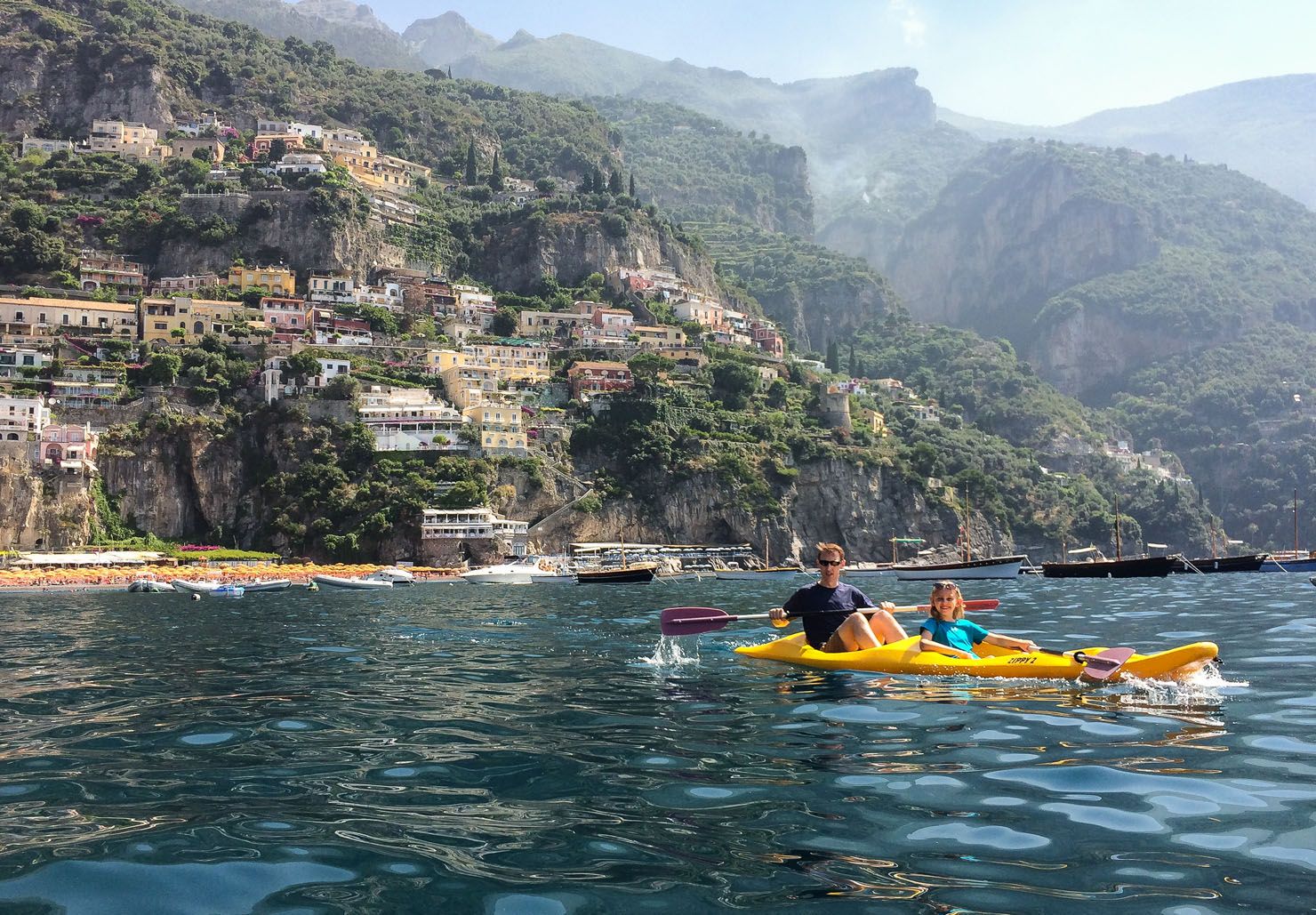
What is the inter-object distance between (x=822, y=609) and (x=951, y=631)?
5.72 ft

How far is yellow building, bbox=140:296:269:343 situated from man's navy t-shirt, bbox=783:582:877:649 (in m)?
85.9

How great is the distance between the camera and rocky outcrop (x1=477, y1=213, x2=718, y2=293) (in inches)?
4938

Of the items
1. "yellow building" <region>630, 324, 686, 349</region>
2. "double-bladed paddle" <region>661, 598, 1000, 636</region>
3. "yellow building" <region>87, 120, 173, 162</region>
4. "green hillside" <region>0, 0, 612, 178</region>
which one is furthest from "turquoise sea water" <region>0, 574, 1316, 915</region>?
"green hillside" <region>0, 0, 612, 178</region>

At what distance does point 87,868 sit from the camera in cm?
552

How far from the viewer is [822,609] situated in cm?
1357

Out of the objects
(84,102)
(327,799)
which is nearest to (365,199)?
(84,102)

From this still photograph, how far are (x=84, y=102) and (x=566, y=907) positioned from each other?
151095 millimetres

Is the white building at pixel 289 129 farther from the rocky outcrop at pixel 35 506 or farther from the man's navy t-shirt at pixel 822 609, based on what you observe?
the man's navy t-shirt at pixel 822 609

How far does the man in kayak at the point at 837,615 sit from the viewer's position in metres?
13.0

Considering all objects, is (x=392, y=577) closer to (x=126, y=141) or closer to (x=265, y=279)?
(x=265, y=279)

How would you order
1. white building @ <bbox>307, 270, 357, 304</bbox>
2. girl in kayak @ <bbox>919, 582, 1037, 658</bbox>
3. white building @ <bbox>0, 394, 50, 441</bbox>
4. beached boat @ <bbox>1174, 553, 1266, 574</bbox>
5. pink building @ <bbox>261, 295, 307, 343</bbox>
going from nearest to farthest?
girl in kayak @ <bbox>919, 582, 1037, 658</bbox> < beached boat @ <bbox>1174, 553, 1266, 574</bbox> < white building @ <bbox>0, 394, 50, 441</bbox> < pink building @ <bbox>261, 295, 307, 343</bbox> < white building @ <bbox>307, 270, 357, 304</bbox>

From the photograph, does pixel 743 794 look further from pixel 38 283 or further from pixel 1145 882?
pixel 38 283

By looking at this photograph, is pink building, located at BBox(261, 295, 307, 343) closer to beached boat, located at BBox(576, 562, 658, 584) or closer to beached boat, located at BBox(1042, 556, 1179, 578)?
beached boat, located at BBox(576, 562, 658, 584)

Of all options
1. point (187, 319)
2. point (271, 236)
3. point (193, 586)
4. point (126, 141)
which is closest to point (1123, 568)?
point (193, 586)
